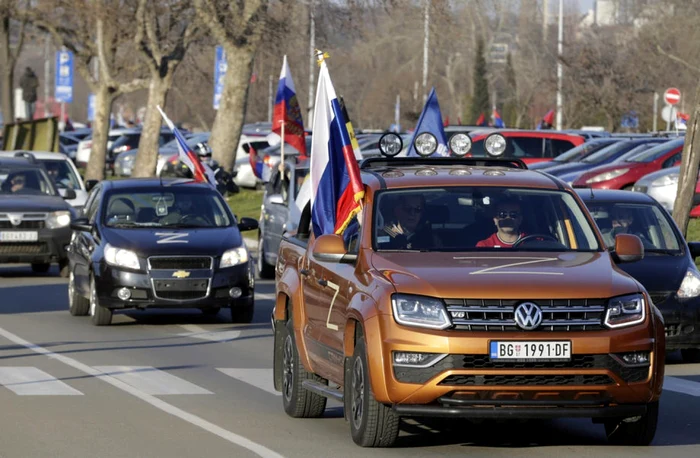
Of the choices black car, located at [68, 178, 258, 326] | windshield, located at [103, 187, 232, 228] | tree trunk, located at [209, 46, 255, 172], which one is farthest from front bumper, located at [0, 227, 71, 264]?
tree trunk, located at [209, 46, 255, 172]

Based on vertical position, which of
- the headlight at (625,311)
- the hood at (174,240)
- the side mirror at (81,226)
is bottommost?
the hood at (174,240)

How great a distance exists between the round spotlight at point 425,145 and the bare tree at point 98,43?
34.8m

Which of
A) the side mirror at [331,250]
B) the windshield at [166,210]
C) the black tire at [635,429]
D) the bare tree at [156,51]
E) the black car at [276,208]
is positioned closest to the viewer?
the black tire at [635,429]

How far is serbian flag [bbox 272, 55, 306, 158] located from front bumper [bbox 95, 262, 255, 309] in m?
9.31

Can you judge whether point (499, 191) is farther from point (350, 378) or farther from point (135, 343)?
point (135, 343)

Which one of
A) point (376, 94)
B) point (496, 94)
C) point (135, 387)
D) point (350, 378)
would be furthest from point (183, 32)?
point (496, 94)

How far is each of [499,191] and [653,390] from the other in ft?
5.79

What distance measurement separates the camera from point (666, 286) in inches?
557

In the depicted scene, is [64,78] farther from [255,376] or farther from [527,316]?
[527,316]

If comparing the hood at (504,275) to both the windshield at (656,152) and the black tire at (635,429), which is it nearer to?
the black tire at (635,429)

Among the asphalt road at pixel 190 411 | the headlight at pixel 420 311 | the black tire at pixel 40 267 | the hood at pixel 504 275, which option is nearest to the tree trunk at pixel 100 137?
the black tire at pixel 40 267

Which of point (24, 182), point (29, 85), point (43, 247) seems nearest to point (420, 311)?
point (43, 247)

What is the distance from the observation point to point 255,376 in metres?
13.3

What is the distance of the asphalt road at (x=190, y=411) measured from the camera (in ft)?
30.9
